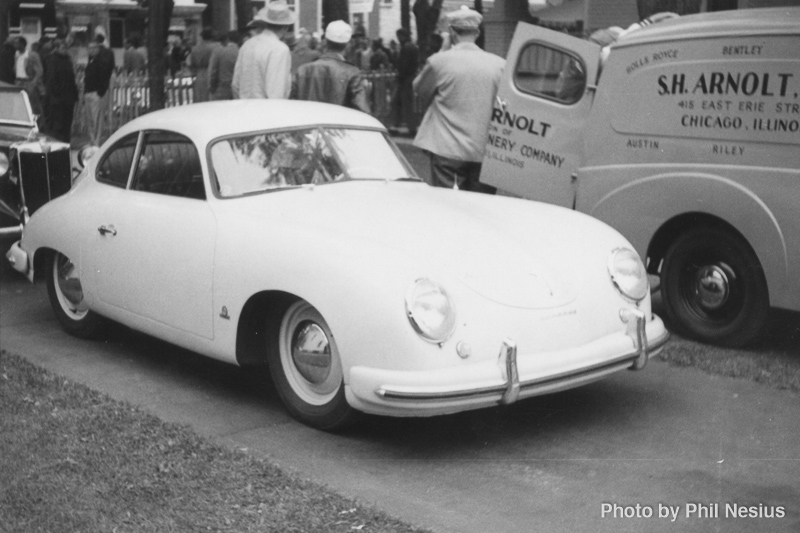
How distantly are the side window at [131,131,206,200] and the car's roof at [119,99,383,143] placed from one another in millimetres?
66

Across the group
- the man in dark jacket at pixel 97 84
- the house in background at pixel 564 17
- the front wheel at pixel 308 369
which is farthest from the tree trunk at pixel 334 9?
the front wheel at pixel 308 369

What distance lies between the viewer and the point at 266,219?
215 inches

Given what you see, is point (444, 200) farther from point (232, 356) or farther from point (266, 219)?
point (232, 356)

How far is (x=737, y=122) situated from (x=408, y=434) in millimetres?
2804

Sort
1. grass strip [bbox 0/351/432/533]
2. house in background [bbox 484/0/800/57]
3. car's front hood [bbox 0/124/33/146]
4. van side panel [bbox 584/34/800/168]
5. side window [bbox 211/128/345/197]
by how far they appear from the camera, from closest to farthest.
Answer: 1. grass strip [bbox 0/351/432/533]
2. side window [bbox 211/128/345/197]
3. van side panel [bbox 584/34/800/168]
4. car's front hood [bbox 0/124/33/146]
5. house in background [bbox 484/0/800/57]

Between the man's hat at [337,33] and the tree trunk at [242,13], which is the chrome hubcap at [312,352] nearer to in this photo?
the man's hat at [337,33]

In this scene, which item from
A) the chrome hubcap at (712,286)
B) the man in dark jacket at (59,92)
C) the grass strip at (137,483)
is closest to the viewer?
the grass strip at (137,483)

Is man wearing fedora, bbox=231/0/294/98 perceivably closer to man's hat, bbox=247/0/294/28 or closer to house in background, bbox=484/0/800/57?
man's hat, bbox=247/0/294/28

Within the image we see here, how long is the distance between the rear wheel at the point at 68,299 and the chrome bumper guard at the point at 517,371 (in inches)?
112

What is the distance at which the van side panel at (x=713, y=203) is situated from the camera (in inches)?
249

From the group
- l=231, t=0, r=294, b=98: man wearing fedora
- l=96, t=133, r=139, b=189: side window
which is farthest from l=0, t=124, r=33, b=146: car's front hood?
l=96, t=133, r=139, b=189: side window

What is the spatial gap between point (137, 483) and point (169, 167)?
230 cm

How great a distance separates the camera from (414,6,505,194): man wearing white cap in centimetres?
843

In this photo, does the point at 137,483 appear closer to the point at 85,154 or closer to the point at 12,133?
the point at 85,154
